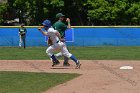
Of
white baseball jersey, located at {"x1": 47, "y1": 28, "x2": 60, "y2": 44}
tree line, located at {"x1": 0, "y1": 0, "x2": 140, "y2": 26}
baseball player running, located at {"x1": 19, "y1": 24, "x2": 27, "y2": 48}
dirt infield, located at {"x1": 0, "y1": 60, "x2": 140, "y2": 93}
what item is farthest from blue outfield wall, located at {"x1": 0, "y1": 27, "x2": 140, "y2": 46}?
white baseball jersey, located at {"x1": 47, "y1": 28, "x2": 60, "y2": 44}

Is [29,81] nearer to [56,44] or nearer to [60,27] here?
[56,44]

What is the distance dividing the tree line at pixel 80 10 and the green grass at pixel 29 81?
1187 inches

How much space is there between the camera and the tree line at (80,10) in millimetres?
44906

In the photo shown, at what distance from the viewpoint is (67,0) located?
47.9 metres

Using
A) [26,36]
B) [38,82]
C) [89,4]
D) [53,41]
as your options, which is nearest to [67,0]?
[89,4]

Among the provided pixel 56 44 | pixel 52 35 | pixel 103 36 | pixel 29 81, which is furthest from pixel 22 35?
pixel 29 81

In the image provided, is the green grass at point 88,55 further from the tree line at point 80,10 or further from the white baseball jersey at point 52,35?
the tree line at point 80,10

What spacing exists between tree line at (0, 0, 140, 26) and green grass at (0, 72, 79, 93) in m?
30.2

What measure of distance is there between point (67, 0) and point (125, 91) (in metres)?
37.0

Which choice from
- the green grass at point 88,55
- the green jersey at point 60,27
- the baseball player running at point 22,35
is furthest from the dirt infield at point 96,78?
the baseball player running at point 22,35

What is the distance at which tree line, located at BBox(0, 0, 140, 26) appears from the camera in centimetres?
4491

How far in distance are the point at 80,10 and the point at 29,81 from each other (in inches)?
1400

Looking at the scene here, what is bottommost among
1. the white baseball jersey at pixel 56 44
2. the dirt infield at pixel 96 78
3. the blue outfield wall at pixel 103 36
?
the blue outfield wall at pixel 103 36

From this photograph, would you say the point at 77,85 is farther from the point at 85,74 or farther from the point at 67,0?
the point at 67,0
